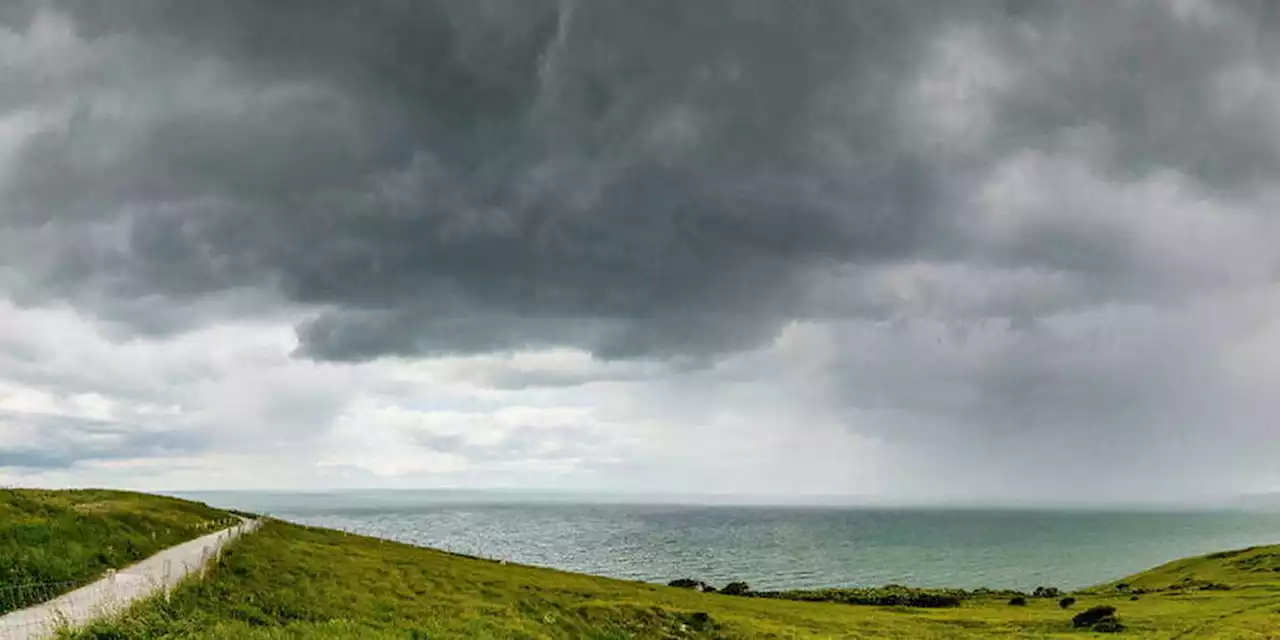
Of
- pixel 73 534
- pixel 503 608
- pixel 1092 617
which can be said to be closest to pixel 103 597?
pixel 73 534

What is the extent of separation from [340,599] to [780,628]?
29.1 metres

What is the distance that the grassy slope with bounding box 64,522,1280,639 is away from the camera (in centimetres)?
2873

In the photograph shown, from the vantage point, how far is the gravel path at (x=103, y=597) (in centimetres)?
2388

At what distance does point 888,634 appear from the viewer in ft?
Answer: 187

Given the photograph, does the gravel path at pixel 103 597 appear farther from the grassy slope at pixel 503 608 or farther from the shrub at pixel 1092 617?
the shrub at pixel 1092 617

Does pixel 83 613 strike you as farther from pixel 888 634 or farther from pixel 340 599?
pixel 888 634

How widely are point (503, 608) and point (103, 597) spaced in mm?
18638

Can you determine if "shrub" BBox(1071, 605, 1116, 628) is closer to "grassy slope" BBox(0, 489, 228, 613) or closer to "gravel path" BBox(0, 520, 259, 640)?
"gravel path" BBox(0, 520, 259, 640)

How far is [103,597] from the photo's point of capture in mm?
29438

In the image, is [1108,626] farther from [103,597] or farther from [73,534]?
[73,534]

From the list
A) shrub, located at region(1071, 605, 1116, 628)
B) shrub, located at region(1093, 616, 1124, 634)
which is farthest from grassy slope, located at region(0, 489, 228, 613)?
shrub, located at region(1071, 605, 1116, 628)

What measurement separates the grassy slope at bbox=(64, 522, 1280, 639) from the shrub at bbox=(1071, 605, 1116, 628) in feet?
4.93

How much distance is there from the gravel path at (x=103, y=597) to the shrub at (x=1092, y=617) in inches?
2608

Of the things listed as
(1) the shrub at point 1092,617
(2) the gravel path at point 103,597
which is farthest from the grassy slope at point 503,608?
(1) the shrub at point 1092,617
